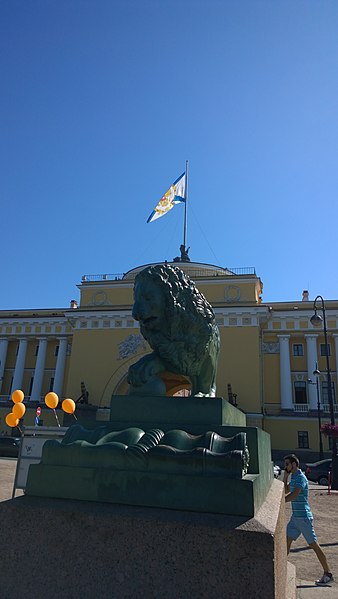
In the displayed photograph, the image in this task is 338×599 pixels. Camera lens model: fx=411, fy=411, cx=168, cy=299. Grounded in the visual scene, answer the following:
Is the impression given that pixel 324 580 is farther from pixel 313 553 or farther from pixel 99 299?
pixel 99 299

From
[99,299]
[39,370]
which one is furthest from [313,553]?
[39,370]

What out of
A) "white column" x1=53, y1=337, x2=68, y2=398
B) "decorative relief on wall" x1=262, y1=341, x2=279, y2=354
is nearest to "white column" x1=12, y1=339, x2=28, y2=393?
"white column" x1=53, y1=337, x2=68, y2=398

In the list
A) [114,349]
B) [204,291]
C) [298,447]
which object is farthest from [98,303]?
[298,447]

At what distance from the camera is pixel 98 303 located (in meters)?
30.3

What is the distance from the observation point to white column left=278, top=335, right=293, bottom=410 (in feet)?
85.9

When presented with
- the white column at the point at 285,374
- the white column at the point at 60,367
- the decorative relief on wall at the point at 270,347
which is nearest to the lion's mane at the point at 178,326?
the white column at the point at 285,374

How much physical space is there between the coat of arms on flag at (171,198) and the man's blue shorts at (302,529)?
24349mm

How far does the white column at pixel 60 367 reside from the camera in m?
30.6

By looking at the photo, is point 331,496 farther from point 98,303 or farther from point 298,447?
point 98,303

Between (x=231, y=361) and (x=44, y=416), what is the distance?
13.9 metres

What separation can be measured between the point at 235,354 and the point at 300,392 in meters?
5.43

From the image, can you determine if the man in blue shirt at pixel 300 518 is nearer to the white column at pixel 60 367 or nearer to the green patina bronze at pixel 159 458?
the green patina bronze at pixel 159 458

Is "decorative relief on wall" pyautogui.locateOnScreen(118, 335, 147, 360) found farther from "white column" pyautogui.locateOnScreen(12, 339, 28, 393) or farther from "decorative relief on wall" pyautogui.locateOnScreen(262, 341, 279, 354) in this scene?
"white column" pyautogui.locateOnScreen(12, 339, 28, 393)

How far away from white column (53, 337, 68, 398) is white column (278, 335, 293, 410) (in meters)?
16.0
